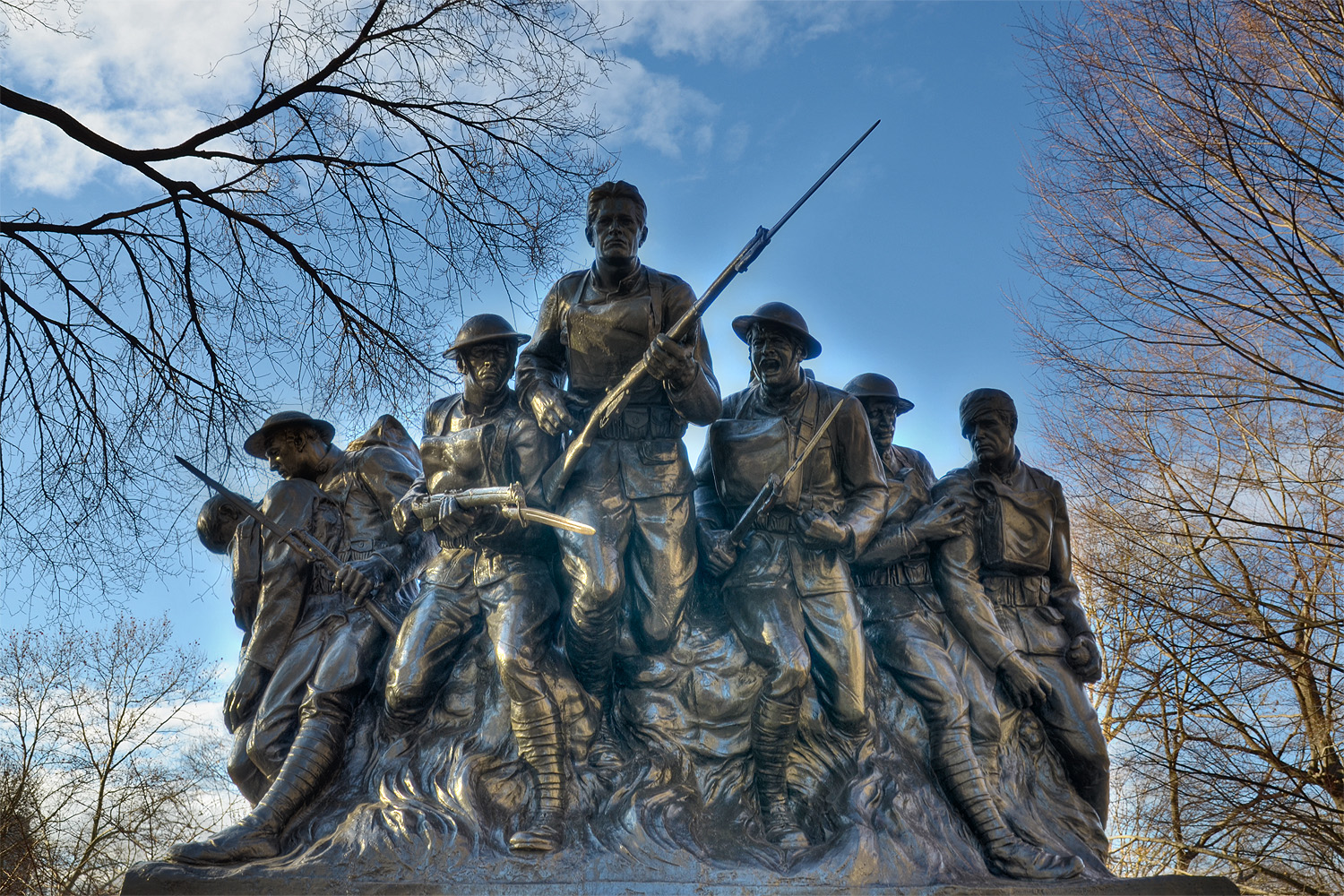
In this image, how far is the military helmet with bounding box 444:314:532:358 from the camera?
5.93 metres

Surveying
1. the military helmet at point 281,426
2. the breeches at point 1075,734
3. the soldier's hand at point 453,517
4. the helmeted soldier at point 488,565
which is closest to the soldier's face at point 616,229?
the helmeted soldier at point 488,565

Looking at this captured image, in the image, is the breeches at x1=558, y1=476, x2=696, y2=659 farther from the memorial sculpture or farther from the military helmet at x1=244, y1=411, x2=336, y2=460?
the military helmet at x1=244, y1=411, x2=336, y2=460

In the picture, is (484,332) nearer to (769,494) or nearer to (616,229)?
(616,229)

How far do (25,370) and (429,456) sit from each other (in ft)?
11.2

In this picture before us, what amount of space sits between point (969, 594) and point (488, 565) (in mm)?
2417

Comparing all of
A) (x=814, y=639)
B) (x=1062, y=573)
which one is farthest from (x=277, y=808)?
(x=1062, y=573)

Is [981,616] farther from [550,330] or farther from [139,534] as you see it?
[139,534]

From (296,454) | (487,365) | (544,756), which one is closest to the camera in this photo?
(544,756)

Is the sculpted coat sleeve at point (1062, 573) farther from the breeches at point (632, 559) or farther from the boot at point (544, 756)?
the boot at point (544, 756)

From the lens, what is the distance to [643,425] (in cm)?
580

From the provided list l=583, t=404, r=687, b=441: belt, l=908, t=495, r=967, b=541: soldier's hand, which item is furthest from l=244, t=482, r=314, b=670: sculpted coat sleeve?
l=908, t=495, r=967, b=541: soldier's hand

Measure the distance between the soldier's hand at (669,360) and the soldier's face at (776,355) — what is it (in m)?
0.64

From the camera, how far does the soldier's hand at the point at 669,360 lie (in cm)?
536

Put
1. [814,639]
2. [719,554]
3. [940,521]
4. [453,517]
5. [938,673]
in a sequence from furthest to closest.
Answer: [940,521], [938,673], [719,554], [814,639], [453,517]
